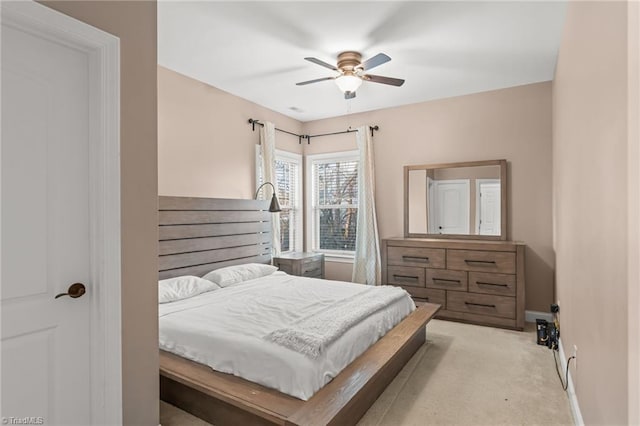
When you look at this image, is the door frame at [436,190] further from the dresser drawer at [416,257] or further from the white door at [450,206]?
the dresser drawer at [416,257]

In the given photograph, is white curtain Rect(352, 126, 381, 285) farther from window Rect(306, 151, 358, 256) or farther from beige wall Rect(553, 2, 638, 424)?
beige wall Rect(553, 2, 638, 424)

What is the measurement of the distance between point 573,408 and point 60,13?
11.2 ft

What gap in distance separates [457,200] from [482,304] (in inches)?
51.8

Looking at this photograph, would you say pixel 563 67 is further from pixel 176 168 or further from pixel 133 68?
pixel 176 168

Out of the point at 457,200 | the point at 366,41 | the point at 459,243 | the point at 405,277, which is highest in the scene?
the point at 366,41

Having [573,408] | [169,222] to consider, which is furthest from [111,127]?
[573,408]

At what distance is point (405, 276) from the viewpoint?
4.33 meters

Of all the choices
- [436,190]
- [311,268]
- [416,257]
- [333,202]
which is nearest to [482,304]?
[416,257]

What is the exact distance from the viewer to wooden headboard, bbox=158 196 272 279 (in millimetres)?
3381

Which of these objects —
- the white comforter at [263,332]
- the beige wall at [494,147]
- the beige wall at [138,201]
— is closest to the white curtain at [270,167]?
the beige wall at [494,147]

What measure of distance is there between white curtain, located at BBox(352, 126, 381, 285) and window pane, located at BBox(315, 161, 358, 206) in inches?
12.1

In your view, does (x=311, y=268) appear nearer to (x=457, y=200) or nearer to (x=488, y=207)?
(x=457, y=200)

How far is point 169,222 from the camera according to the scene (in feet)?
11.1

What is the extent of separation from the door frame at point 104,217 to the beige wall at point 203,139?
6.41 feet
